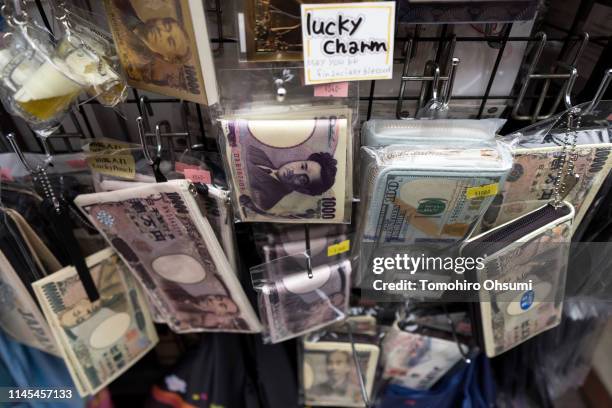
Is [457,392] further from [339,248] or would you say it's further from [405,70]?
[405,70]

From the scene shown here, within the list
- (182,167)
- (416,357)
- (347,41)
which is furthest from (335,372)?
(347,41)

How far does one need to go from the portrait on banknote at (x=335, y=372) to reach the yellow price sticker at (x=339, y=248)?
23 centimetres

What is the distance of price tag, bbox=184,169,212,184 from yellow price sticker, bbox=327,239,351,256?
8.8 inches

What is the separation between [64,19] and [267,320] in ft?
1.72

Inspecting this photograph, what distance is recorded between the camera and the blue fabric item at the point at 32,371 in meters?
0.69

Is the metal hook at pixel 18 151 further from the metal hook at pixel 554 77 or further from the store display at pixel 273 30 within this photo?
the metal hook at pixel 554 77

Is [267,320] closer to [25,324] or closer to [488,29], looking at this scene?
[25,324]

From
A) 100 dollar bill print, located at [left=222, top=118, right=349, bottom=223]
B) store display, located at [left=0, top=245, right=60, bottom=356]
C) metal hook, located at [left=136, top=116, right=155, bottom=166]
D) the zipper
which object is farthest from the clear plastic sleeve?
store display, located at [left=0, top=245, right=60, bottom=356]

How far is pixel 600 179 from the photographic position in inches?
22.7

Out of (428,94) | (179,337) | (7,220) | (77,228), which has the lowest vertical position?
(179,337)

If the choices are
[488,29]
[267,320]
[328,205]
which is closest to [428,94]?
[488,29]

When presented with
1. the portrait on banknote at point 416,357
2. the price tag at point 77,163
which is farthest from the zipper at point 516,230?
the price tag at point 77,163

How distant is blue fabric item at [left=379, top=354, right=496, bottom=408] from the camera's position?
0.81m

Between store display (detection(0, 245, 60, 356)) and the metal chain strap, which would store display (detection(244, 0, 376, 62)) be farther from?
store display (detection(0, 245, 60, 356))
